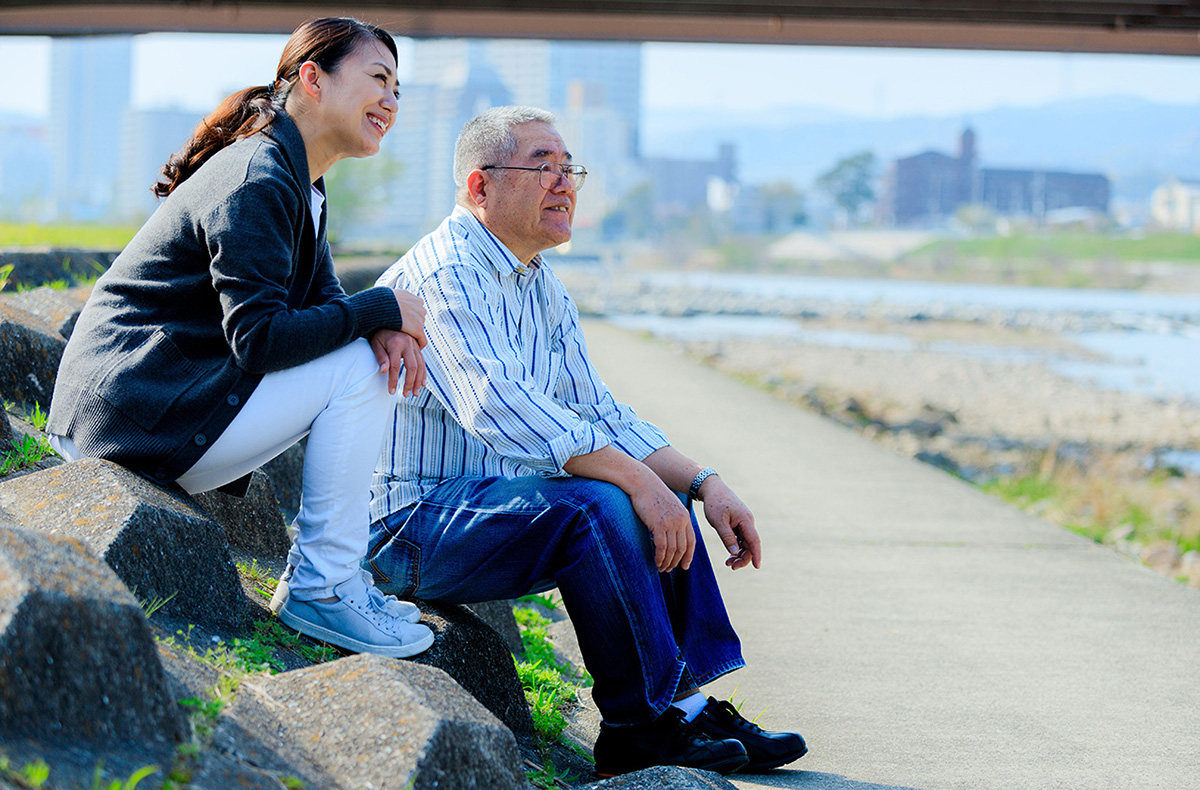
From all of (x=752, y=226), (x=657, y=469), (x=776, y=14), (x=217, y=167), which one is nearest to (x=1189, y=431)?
(x=776, y=14)

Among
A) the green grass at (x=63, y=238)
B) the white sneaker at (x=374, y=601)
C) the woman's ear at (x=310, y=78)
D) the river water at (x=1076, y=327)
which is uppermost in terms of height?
the woman's ear at (x=310, y=78)

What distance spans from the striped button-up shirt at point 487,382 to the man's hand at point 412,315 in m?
0.18

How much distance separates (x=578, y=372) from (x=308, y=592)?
1.08m

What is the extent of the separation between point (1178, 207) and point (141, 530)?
11577 centimetres

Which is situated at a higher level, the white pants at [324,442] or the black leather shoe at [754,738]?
the white pants at [324,442]

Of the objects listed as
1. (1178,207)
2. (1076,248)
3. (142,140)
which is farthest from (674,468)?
(1178,207)

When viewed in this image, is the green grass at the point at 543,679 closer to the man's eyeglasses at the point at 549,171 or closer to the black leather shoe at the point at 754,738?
the black leather shoe at the point at 754,738

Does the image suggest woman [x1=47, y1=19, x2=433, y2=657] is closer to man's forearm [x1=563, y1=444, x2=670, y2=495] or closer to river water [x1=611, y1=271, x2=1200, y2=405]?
man's forearm [x1=563, y1=444, x2=670, y2=495]

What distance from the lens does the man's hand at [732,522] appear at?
3027mm

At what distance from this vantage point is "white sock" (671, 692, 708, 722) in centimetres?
277

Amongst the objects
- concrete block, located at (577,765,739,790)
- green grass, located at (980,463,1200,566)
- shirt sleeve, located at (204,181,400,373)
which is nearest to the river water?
green grass, located at (980,463,1200,566)

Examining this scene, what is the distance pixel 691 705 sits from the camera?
279 cm

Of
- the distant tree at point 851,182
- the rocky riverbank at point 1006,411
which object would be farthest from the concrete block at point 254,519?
the distant tree at point 851,182

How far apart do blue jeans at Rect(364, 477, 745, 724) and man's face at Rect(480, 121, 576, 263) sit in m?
0.70
